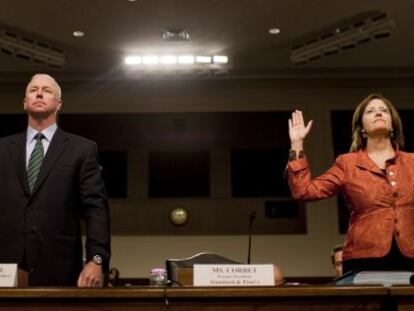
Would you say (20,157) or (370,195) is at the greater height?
(20,157)

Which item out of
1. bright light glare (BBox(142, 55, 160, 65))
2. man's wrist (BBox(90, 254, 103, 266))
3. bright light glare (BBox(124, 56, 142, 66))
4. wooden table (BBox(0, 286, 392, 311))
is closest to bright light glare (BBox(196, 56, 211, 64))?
bright light glare (BBox(142, 55, 160, 65))

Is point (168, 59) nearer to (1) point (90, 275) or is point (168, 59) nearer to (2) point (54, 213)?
(2) point (54, 213)

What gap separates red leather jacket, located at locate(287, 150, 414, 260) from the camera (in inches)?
92.7

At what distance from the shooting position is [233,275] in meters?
1.91

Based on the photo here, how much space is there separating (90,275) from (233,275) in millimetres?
641

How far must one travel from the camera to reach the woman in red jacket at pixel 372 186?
234 centimetres

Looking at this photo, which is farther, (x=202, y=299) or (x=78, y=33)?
(x=78, y=33)

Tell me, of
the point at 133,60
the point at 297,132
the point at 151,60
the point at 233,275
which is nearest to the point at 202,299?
the point at 233,275

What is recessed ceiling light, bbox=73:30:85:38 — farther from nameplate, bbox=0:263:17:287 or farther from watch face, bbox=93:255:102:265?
nameplate, bbox=0:263:17:287

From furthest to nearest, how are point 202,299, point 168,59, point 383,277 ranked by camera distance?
point 168,59 < point 383,277 < point 202,299

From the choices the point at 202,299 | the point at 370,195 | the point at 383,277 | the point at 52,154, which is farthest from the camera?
the point at 52,154

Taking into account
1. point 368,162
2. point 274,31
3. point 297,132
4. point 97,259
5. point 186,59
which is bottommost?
point 97,259

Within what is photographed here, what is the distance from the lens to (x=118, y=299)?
179 centimetres

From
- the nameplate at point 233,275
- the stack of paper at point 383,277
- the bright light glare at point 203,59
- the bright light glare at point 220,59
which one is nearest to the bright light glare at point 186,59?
the bright light glare at point 203,59
